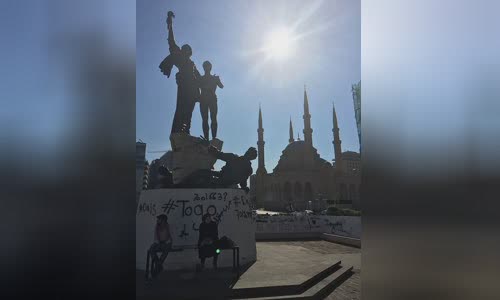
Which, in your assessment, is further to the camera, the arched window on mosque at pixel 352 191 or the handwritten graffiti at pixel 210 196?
the arched window on mosque at pixel 352 191

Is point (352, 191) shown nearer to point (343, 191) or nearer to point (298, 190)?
point (343, 191)

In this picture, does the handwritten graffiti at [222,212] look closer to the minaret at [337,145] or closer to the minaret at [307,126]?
the minaret at [337,145]

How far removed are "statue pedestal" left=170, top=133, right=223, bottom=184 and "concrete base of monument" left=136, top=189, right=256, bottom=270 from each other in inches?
55.5

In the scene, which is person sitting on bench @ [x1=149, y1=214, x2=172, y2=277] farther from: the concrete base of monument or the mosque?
the mosque

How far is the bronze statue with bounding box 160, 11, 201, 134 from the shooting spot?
12.6m

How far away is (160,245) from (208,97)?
6775 mm

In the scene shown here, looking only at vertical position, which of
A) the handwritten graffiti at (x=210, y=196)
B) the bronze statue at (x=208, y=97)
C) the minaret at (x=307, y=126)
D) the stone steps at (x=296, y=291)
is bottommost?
the stone steps at (x=296, y=291)

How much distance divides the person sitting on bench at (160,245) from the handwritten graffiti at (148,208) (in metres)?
2.01

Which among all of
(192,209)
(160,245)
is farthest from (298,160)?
(160,245)

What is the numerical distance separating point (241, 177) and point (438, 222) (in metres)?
10.8

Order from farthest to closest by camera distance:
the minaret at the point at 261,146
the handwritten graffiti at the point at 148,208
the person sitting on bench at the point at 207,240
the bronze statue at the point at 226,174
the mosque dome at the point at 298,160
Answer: the minaret at the point at 261,146 < the mosque dome at the point at 298,160 < the bronze statue at the point at 226,174 < the handwritten graffiti at the point at 148,208 < the person sitting on bench at the point at 207,240

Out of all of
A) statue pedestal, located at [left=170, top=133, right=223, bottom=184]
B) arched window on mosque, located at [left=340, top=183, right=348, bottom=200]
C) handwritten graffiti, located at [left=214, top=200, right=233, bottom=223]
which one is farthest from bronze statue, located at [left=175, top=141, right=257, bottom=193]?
arched window on mosque, located at [left=340, top=183, right=348, bottom=200]

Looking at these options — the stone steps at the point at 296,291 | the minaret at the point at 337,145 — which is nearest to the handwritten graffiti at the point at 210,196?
the stone steps at the point at 296,291

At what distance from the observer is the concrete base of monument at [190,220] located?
32.8 ft
